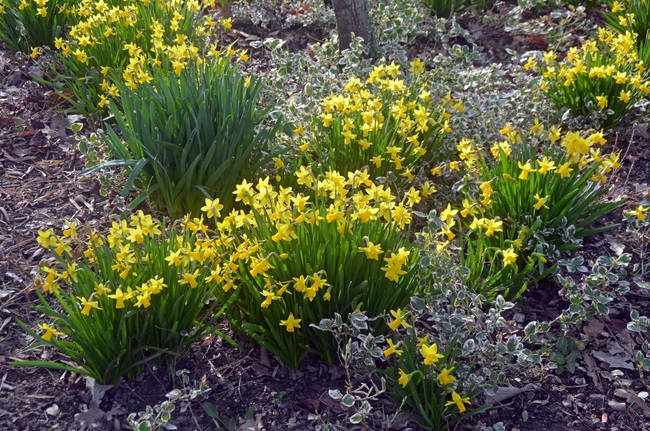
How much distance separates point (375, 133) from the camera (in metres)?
3.20

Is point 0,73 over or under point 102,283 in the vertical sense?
over

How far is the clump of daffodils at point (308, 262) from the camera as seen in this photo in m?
2.31

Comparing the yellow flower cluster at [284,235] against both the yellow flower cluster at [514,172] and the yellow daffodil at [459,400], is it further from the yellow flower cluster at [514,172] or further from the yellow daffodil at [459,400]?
the yellow daffodil at [459,400]

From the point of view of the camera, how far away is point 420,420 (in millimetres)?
2236

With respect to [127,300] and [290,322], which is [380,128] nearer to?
[290,322]

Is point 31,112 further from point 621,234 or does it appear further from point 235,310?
point 621,234

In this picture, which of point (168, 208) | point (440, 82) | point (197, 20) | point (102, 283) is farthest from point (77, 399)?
point (197, 20)

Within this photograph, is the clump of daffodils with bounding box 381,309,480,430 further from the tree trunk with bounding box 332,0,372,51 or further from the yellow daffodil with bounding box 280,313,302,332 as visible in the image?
the tree trunk with bounding box 332,0,372,51

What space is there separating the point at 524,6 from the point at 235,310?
10.7 ft

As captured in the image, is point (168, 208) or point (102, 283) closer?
point (102, 283)

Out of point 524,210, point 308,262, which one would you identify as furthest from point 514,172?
point 308,262

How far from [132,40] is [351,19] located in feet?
4.58

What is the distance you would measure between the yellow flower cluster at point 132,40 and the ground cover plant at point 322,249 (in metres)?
0.02

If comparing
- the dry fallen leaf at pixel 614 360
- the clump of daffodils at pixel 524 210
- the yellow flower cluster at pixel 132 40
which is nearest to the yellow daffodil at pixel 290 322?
the clump of daffodils at pixel 524 210
